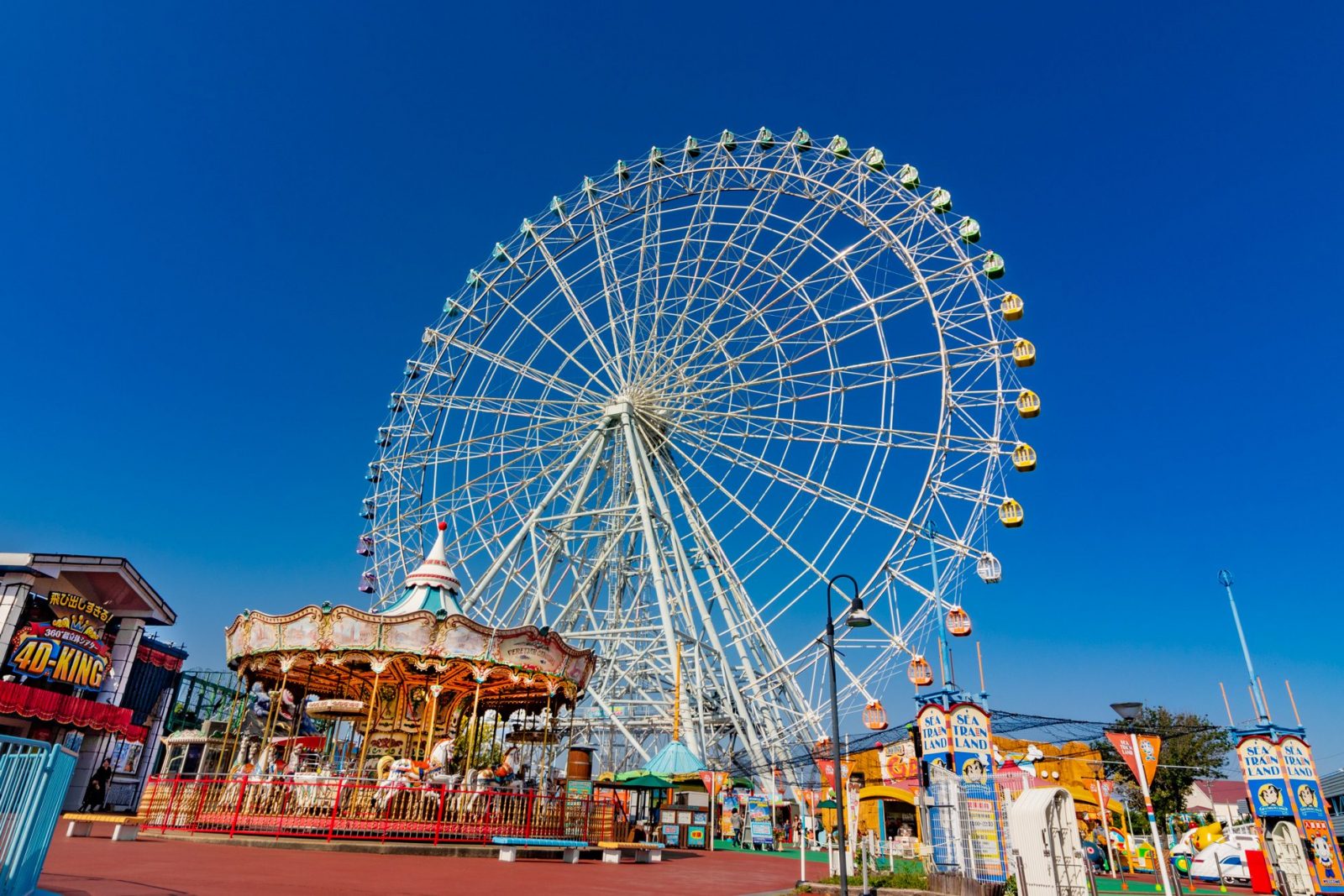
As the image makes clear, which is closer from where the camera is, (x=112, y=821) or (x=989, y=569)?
(x=112, y=821)

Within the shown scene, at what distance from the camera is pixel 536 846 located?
13445mm

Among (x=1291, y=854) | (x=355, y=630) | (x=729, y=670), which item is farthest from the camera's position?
(x=729, y=670)

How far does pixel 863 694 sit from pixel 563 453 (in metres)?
12.3

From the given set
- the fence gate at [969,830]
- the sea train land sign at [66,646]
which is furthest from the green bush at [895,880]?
the sea train land sign at [66,646]

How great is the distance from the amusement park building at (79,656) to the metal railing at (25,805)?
22453 millimetres

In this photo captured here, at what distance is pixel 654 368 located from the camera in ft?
86.6

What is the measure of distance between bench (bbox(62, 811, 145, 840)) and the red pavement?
0.83 feet

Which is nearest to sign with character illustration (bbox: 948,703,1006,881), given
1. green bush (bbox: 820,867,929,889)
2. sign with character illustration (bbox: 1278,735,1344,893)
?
green bush (bbox: 820,867,929,889)

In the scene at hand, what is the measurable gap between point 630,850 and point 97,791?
62.9 feet

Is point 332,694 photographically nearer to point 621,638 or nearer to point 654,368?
point 621,638

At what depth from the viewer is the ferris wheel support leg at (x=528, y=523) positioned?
997 inches

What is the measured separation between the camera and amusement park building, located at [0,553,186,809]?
74.7ft

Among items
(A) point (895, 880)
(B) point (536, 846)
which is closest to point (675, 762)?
(B) point (536, 846)

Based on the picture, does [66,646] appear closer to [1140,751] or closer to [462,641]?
[462,641]
